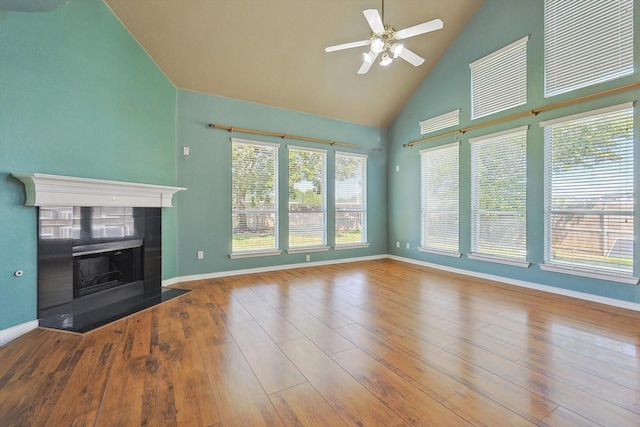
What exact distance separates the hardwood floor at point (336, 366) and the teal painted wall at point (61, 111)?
2.91 feet

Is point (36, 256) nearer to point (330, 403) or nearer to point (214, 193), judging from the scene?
point (214, 193)

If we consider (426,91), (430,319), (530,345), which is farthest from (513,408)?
(426,91)

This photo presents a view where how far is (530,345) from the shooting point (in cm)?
223

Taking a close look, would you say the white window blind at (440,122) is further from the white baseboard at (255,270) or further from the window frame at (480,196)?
the white baseboard at (255,270)

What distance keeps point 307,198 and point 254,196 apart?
42.7 inches

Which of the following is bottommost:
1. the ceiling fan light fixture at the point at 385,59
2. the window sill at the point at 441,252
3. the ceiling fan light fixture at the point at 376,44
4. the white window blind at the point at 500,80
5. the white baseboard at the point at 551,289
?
the white baseboard at the point at 551,289

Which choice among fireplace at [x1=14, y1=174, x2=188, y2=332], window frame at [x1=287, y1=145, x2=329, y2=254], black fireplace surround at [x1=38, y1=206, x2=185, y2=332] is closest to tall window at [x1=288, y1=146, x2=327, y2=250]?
window frame at [x1=287, y1=145, x2=329, y2=254]

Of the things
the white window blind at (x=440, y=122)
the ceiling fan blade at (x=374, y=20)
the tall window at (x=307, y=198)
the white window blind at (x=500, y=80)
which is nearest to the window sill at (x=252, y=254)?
the tall window at (x=307, y=198)

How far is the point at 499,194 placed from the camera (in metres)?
4.28

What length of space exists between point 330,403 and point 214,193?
3.81m

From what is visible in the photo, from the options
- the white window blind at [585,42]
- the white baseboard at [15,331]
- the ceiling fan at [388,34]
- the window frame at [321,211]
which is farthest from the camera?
the window frame at [321,211]

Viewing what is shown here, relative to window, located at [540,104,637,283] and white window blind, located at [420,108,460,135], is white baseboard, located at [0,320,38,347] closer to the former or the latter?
window, located at [540,104,637,283]

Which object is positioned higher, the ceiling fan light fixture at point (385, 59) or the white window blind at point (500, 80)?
the white window blind at point (500, 80)

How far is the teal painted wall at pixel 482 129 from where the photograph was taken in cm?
346
